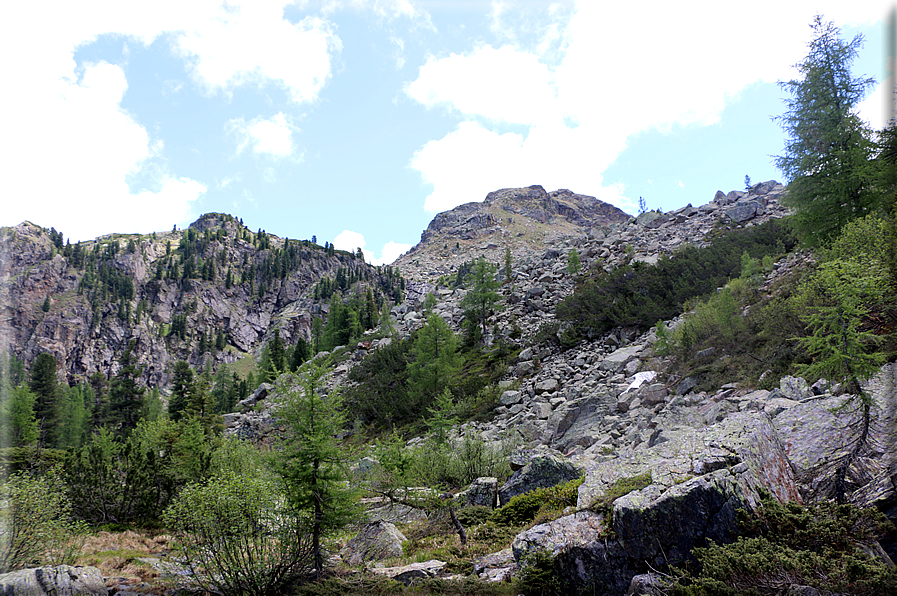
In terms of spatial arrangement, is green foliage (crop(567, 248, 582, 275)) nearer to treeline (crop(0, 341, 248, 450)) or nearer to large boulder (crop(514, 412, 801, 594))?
large boulder (crop(514, 412, 801, 594))

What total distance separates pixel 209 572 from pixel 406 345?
3519cm

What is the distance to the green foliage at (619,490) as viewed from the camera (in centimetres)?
782

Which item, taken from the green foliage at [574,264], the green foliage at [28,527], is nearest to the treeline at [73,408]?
the green foliage at [28,527]

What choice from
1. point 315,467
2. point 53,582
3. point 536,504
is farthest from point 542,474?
point 53,582

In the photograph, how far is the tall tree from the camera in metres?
18.6

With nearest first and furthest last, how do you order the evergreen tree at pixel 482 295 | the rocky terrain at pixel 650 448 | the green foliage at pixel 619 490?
the rocky terrain at pixel 650 448
the green foliage at pixel 619 490
the evergreen tree at pixel 482 295

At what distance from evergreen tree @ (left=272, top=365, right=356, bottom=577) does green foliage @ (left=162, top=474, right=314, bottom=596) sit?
0.43m

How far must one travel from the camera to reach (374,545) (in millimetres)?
12805

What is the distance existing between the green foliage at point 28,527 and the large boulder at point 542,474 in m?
13.4

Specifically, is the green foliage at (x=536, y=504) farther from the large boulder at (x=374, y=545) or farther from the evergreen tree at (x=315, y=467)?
the evergreen tree at (x=315, y=467)

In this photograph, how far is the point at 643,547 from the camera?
6.82 meters

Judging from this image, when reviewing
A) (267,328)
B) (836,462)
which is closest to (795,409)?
(836,462)

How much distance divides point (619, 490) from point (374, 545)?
841cm

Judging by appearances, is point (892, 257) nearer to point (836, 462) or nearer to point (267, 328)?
point (836, 462)
